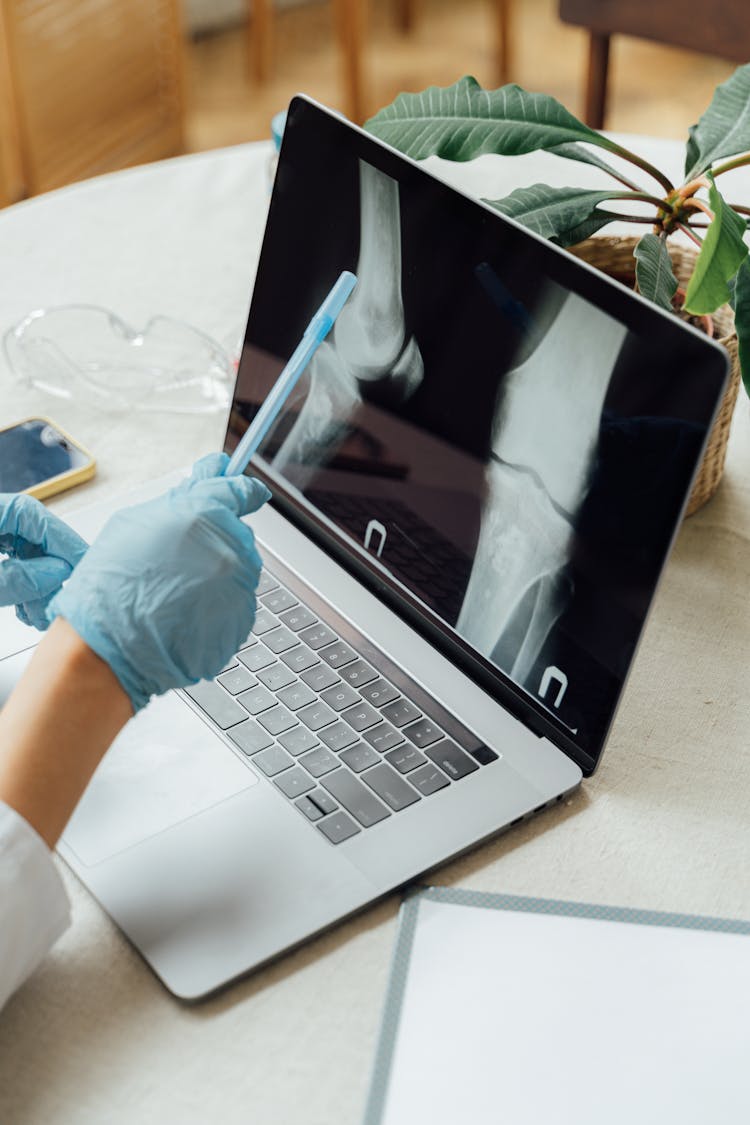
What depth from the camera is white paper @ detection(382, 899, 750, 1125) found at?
0.59 metres

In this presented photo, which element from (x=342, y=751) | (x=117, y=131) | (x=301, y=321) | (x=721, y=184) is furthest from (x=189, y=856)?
(x=117, y=131)

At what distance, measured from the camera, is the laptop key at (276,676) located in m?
0.82

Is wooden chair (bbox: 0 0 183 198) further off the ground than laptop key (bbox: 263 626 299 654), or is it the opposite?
laptop key (bbox: 263 626 299 654)

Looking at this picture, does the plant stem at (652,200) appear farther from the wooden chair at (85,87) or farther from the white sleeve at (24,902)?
the wooden chair at (85,87)

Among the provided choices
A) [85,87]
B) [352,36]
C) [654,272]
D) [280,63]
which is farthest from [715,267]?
[280,63]

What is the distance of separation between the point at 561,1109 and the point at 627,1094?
0.03m

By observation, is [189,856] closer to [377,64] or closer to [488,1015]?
[488,1015]

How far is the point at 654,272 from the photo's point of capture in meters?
0.81

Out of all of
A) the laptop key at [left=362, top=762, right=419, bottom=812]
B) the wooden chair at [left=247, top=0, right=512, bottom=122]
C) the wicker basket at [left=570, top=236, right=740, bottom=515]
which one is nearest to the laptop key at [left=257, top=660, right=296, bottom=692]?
the laptop key at [left=362, top=762, right=419, bottom=812]

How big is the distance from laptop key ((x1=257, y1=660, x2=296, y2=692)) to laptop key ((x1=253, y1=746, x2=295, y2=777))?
0.06 metres

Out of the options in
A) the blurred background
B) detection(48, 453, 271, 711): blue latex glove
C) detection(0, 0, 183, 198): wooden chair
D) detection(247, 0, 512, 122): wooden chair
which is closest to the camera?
detection(48, 453, 271, 711): blue latex glove

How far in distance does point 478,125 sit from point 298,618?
398 mm

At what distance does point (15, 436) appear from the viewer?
3.47ft

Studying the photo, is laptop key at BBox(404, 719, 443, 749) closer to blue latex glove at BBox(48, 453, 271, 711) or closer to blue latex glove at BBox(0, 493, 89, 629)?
blue latex glove at BBox(48, 453, 271, 711)
